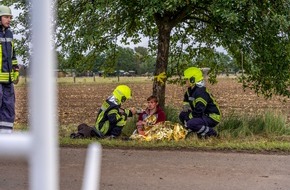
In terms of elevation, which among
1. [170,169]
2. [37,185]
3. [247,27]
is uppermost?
[247,27]

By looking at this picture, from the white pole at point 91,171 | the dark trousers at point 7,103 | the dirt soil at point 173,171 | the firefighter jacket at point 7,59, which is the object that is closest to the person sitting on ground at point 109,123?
the dirt soil at point 173,171

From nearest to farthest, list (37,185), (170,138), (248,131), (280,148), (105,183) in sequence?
(37,185) < (105,183) < (280,148) < (170,138) < (248,131)

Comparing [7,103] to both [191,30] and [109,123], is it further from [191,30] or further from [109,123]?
[191,30]

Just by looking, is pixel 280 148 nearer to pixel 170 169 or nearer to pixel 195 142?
pixel 195 142

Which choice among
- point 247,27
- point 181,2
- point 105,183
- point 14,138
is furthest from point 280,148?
point 14,138

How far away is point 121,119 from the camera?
8.93 metres

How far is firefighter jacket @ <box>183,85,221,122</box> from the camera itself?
347 inches

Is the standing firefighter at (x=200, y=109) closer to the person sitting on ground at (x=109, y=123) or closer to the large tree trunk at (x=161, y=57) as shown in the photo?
the person sitting on ground at (x=109, y=123)

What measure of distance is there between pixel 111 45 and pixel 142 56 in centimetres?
140

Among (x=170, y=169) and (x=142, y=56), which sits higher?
(x=142, y=56)

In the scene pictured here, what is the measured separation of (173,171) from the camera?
633 centimetres

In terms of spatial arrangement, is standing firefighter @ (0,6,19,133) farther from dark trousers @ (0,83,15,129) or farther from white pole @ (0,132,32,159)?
white pole @ (0,132,32,159)

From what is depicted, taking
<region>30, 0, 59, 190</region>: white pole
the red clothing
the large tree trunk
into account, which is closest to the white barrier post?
<region>30, 0, 59, 190</region>: white pole

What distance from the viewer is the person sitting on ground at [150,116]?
357 inches
